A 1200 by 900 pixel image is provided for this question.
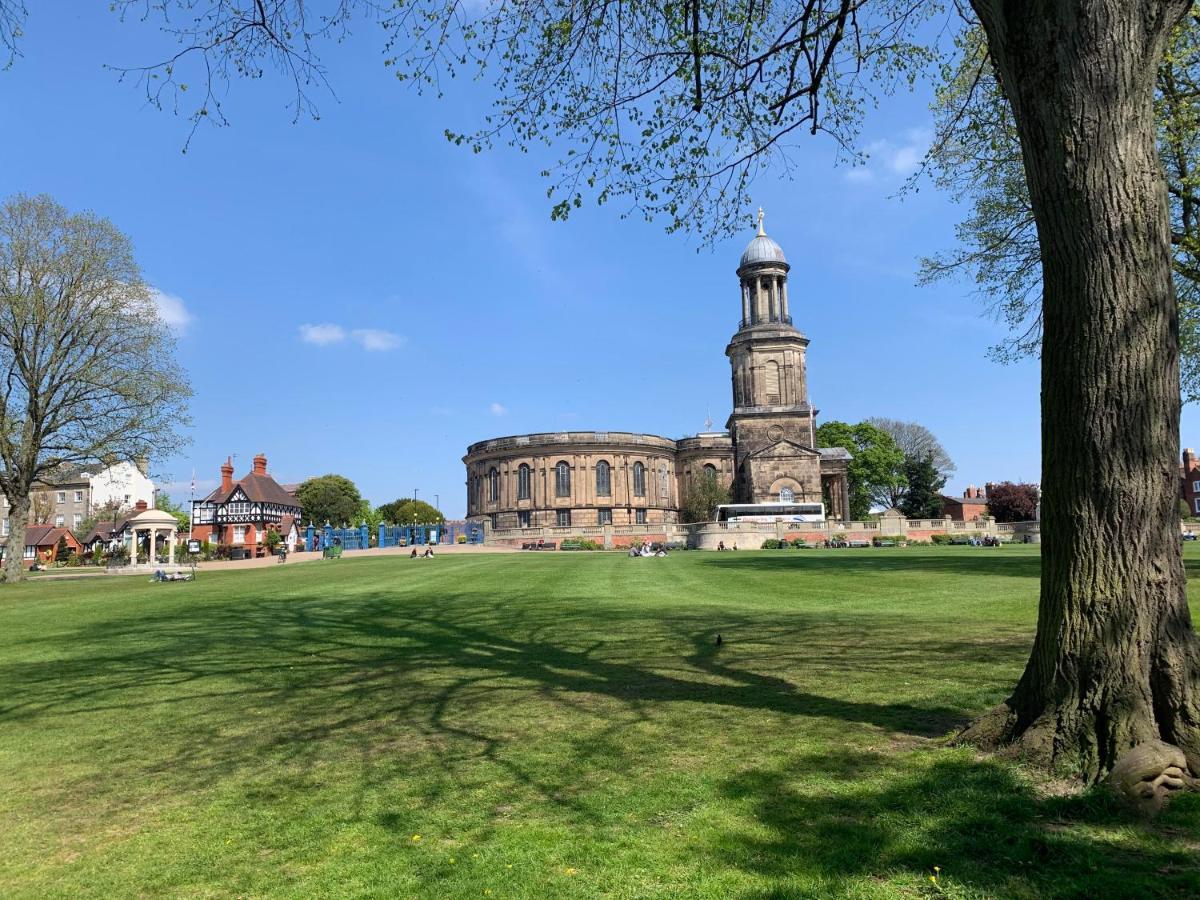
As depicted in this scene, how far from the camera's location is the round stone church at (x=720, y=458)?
83875 millimetres

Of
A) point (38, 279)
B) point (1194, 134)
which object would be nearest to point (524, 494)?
point (38, 279)

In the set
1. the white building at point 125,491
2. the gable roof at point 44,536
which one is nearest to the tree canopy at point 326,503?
the white building at point 125,491

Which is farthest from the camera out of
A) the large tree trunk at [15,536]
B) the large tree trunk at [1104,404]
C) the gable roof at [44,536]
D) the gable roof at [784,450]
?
the gable roof at [44,536]

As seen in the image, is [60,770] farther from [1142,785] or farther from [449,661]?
[1142,785]

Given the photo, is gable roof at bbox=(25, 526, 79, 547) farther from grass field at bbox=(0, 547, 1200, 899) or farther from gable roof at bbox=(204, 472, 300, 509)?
grass field at bbox=(0, 547, 1200, 899)

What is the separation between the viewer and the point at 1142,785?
4266 millimetres

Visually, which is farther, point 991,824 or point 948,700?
point 948,700

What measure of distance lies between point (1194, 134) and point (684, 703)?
59.7 feet

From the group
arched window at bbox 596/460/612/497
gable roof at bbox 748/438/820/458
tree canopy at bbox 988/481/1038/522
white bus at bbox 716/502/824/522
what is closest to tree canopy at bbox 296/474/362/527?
arched window at bbox 596/460/612/497

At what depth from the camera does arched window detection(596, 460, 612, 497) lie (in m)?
89.9

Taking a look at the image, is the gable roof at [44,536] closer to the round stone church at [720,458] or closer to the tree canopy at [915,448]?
the round stone church at [720,458]

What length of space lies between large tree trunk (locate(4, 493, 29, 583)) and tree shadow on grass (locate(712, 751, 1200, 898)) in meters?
37.0

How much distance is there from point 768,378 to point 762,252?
560 inches

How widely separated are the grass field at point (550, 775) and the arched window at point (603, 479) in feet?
253
